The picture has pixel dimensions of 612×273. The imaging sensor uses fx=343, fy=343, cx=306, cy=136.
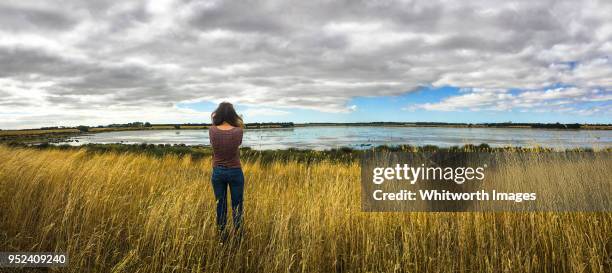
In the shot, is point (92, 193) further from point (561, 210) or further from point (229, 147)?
point (561, 210)

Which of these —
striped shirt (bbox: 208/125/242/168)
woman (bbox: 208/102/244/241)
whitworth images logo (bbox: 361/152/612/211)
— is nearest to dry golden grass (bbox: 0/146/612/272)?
whitworth images logo (bbox: 361/152/612/211)

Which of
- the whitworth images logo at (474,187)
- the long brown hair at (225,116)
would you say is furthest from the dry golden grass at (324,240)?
the long brown hair at (225,116)

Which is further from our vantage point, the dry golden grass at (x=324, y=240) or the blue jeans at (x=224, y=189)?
the blue jeans at (x=224, y=189)

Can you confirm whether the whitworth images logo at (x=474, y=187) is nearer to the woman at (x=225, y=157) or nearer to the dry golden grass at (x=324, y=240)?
the dry golden grass at (x=324, y=240)

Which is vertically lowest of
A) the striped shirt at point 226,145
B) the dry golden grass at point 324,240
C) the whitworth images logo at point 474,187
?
the dry golden grass at point 324,240

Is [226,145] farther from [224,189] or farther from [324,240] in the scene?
[324,240]

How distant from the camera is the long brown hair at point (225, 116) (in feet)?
15.6

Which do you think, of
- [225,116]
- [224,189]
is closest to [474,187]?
[224,189]

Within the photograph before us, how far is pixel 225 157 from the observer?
15.3ft

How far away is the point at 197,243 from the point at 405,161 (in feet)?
12.0

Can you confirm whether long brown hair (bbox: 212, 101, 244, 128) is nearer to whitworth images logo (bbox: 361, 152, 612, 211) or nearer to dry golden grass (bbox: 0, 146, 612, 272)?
dry golden grass (bbox: 0, 146, 612, 272)

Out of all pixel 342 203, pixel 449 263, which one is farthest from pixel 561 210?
pixel 342 203

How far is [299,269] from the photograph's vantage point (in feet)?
13.9

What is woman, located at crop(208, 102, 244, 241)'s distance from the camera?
4641mm
